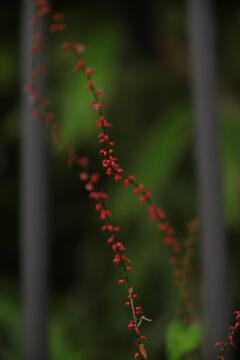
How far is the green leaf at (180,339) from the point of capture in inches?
31.4

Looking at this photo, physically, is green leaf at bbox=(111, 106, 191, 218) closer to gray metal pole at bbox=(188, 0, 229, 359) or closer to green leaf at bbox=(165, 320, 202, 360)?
gray metal pole at bbox=(188, 0, 229, 359)

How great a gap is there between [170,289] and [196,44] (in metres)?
1.17

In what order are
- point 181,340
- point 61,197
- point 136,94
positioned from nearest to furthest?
point 181,340
point 136,94
point 61,197

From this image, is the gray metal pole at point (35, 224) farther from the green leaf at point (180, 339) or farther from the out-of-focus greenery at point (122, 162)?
the green leaf at point (180, 339)

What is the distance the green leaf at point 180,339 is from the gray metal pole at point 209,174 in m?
0.30

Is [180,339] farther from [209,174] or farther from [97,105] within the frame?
[209,174]

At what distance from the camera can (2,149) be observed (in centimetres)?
270

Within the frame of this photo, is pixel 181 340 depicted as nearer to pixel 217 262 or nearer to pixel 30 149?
pixel 217 262

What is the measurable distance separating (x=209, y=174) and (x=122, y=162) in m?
1.26

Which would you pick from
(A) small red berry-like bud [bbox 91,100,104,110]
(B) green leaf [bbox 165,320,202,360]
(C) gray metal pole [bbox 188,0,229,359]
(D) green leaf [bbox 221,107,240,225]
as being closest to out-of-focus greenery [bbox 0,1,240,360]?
(D) green leaf [bbox 221,107,240,225]

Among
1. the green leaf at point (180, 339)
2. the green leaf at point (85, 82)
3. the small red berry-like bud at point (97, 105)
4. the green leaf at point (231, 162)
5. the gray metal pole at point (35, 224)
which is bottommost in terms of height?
the green leaf at point (180, 339)

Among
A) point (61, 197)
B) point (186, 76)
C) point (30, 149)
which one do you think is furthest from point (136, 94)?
point (30, 149)

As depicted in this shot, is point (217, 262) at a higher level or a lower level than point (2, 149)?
lower

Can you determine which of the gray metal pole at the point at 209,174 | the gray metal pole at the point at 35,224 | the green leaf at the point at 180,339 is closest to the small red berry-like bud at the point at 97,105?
the green leaf at the point at 180,339
